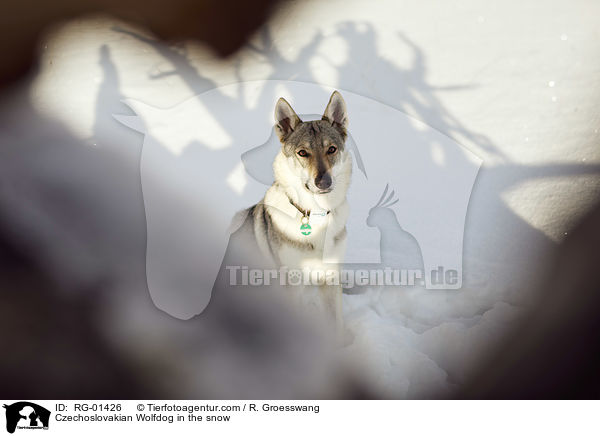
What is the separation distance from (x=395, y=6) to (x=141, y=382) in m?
2.07

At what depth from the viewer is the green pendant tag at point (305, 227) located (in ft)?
5.07

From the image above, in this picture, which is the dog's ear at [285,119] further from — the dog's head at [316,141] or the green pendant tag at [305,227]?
the green pendant tag at [305,227]

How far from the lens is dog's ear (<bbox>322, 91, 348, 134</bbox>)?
1472 millimetres

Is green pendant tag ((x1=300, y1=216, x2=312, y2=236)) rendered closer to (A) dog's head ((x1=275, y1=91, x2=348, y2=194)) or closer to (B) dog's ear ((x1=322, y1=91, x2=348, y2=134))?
(A) dog's head ((x1=275, y1=91, x2=348, y2=194))

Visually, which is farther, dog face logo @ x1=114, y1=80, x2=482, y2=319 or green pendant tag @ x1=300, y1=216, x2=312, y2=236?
dog face logo @ x1=114, y1=80, x2=482, y2=319

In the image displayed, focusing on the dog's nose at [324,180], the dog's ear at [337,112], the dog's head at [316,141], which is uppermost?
the dog's ear at [337,112]

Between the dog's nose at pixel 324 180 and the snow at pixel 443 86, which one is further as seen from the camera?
the snow at pixel 443 86

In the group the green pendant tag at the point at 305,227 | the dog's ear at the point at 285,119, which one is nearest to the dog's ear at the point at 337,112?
the dog's ear at the point at 285,119

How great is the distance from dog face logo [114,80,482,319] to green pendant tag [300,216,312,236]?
274 millimetres
